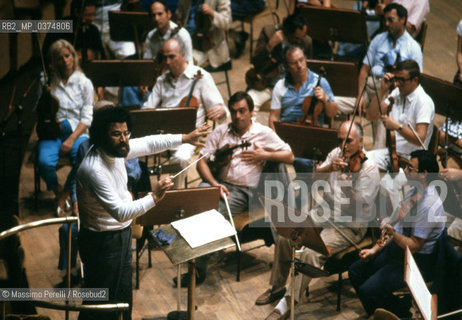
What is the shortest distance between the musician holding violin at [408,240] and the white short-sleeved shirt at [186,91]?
1819 mm

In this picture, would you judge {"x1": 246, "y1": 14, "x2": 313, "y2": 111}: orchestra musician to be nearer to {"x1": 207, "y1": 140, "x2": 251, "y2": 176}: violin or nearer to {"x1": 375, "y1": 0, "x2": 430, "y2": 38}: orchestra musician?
{"x1": 375, "y1": 0, "x2": 430, "y2": 38}: orchestra musician

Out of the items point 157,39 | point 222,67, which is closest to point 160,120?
point 157,39

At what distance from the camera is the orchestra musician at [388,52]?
5.52m

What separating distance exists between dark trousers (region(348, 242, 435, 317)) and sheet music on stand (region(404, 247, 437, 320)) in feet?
1.53

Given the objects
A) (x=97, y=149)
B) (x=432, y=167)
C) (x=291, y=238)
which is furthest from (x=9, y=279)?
(x=432, y=167)

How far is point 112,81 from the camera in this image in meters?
5.32

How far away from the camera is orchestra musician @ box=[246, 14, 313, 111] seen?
567 cm

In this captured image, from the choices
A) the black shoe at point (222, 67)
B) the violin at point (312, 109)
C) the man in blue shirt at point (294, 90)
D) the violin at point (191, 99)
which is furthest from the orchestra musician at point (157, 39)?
the violin at point (312, 109)

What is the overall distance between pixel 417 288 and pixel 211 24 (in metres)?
3.81

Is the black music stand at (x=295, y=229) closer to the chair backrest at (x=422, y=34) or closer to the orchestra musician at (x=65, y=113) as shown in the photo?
the orchestra musician at (x=65, y=113)

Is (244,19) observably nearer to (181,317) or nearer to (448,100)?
(448,100)

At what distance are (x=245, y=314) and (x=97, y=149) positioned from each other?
5.17ft

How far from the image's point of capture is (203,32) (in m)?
6.34

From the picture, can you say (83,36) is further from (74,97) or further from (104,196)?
(104,196)
